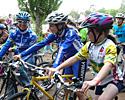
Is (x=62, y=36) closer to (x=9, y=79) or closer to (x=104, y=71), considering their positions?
(x=9, y=79)

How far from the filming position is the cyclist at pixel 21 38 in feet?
19.4

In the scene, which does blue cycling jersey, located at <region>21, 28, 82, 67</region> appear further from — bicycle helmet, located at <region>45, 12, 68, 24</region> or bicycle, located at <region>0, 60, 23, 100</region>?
bicycle, located at <region>0, 60, 23, 100</region>

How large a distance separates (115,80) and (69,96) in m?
0.87

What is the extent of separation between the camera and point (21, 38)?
641 centimetres

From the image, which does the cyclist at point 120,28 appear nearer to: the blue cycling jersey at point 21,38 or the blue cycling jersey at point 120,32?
the blue cycling jersey at point 120,32

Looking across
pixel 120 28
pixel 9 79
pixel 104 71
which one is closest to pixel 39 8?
pixel 120 28

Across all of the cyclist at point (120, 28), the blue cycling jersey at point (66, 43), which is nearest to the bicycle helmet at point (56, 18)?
the blue cycling jersey at point (66, 43)

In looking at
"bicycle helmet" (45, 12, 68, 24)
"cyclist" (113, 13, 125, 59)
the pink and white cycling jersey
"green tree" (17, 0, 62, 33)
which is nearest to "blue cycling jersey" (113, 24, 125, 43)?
"cyclist" (113, 13, 125, 59)

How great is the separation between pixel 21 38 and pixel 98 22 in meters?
2.82

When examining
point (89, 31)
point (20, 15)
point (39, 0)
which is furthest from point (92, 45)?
point (39, 0)

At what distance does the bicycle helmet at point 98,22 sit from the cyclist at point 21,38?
2.28 metres

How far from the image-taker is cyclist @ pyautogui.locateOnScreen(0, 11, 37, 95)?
5.92 m

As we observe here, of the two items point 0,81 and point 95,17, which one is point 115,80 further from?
point 0,81

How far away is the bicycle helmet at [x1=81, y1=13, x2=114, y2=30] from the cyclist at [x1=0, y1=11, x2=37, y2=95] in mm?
2277
